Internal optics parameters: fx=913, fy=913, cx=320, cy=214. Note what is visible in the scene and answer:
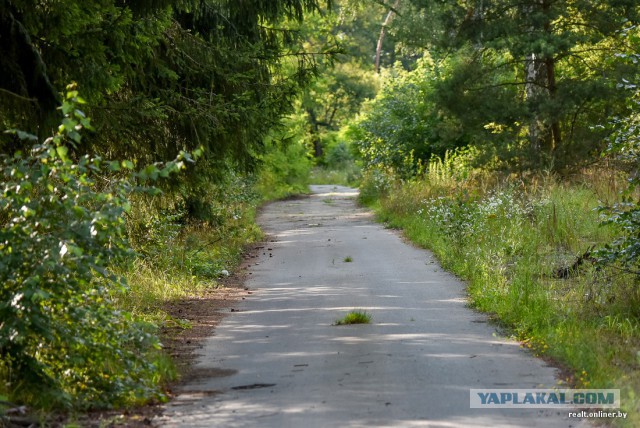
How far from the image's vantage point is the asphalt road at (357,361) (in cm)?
677

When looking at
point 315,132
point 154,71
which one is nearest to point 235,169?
point 154,71

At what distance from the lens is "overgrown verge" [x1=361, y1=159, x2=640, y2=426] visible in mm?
8438

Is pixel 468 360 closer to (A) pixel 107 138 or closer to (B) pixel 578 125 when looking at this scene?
(A) pixel 107 138

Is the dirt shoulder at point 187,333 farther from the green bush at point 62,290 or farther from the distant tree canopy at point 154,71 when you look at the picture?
the distant tree canopy at point 154,71

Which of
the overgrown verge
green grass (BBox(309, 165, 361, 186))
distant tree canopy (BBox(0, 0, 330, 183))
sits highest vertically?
distant tree canopy (BBox(0, 0, 330, 183))

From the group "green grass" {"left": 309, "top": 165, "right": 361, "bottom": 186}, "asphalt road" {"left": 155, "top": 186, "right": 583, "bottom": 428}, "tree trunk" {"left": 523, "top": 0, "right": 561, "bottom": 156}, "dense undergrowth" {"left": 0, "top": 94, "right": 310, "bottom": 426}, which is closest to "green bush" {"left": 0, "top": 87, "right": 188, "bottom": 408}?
"dense undergrowth" {"left": 0, "top": 94, "right": 310, "bottom": 426}

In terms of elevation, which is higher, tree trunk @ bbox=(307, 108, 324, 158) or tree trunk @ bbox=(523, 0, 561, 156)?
tree trunk @ bbox=(523, 0, 561, 156)

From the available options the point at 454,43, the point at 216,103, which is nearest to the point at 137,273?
the point at 216,103

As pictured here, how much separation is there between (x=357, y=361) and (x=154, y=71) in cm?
708

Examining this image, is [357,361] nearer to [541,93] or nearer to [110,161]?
[110,161]

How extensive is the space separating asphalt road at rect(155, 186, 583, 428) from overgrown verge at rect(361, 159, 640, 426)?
0.37m

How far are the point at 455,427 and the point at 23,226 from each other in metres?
3.61

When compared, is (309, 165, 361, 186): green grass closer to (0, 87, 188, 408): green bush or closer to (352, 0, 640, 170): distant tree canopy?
(352, 0, 640, 170): distant tree canopy

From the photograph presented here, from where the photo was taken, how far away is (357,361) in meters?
8.55
